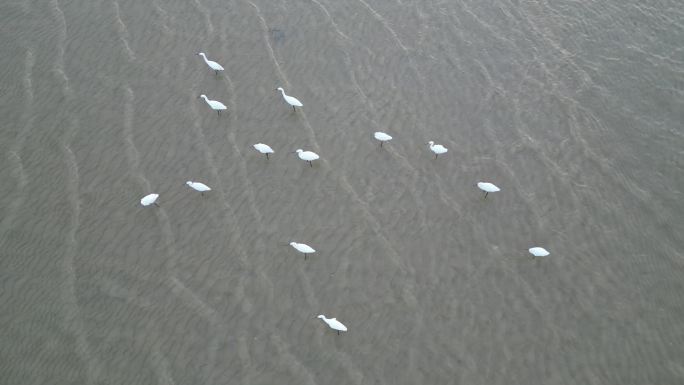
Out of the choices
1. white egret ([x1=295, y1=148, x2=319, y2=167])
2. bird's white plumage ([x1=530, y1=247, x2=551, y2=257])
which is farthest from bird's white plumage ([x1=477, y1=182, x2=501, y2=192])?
white egret ([x1=295, y1=148, x2=319, y2=167])

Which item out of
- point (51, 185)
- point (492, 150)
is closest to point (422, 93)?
point (492, 150)

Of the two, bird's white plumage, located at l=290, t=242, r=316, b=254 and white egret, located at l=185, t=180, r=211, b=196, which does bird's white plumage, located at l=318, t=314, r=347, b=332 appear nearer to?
bird's white plumage, located at l=290, t=242, r=316, b=254

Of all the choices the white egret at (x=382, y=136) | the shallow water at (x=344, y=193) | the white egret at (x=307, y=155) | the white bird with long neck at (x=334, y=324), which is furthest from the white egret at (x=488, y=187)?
the white bird with long neck at (x=334, y=324)

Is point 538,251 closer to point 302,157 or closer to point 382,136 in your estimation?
point 382,136

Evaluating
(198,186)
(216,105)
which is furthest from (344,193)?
(216,105)

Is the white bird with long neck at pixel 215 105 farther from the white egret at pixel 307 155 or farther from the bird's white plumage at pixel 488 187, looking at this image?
the bird's white plumage at pixel 488 187
